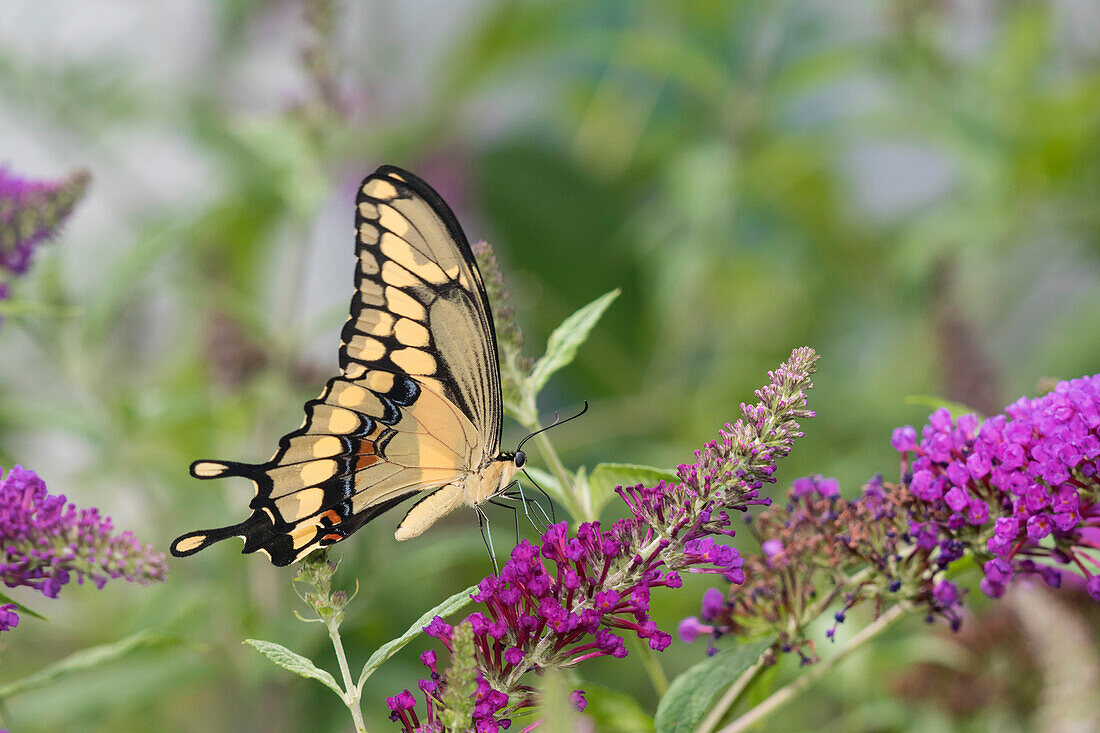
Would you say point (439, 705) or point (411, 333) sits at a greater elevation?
point (411, 333)

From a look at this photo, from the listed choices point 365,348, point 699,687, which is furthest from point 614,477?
→ point 365,348

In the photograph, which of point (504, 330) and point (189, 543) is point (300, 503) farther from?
point (504, 330)

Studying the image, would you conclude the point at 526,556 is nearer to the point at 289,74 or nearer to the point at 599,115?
the point at 599,115

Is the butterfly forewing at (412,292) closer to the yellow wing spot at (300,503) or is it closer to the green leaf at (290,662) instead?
the yellow wing spot at (300,503)

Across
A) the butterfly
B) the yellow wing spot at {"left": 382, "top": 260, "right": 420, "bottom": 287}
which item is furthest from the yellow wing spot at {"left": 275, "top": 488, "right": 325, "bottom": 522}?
the yellow wing spot at {"left": 382, "top": 260, "right": 420, "bottom": 287}

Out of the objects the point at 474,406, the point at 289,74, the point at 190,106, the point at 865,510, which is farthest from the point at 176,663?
the point at 289,74

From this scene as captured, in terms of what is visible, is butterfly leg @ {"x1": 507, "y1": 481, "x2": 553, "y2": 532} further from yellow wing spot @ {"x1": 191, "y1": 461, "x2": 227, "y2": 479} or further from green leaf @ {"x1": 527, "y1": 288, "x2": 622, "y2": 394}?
yellow wing spot @ {"x1": 191, "y1": 461, "x2": 227, "y2": 479}
